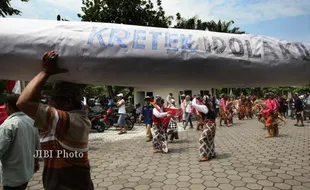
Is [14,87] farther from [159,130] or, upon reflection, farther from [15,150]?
[159,130]

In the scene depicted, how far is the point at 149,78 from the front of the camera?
5.49ft

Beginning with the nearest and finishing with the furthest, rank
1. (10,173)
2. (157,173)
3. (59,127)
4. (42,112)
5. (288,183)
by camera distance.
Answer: (42,112)
(59,127)
(10,173)
(288,183)
(157,173)

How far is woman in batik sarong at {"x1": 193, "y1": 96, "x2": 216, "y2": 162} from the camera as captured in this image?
5930 mm

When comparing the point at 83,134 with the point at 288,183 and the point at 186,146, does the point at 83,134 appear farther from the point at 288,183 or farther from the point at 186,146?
the point at 186,146

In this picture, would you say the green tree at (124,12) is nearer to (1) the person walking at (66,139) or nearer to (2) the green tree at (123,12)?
(2) the green tree at (123,12)

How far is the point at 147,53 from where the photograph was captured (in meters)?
1.53

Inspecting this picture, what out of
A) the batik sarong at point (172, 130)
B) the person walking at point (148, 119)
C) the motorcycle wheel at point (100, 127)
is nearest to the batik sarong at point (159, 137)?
the batik sarong at point (172, 130)

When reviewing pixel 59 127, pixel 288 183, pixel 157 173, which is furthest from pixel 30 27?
pixel 288 183

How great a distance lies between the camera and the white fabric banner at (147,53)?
1.52 m

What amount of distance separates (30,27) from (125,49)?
2.00 feet

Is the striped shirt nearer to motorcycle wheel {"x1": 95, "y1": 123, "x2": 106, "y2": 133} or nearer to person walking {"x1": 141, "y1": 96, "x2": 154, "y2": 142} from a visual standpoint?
person walking {"x1": 141, "y1": 96, "x2": 154, "y2": 142}

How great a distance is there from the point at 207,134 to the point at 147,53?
4.77 meters

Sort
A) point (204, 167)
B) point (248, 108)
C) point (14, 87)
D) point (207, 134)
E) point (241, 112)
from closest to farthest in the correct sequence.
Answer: point (14, 87), point (204, 167), point (207, 134), point (241, 112), point (248, 108)

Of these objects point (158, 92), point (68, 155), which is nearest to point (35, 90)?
point (68, 155)
